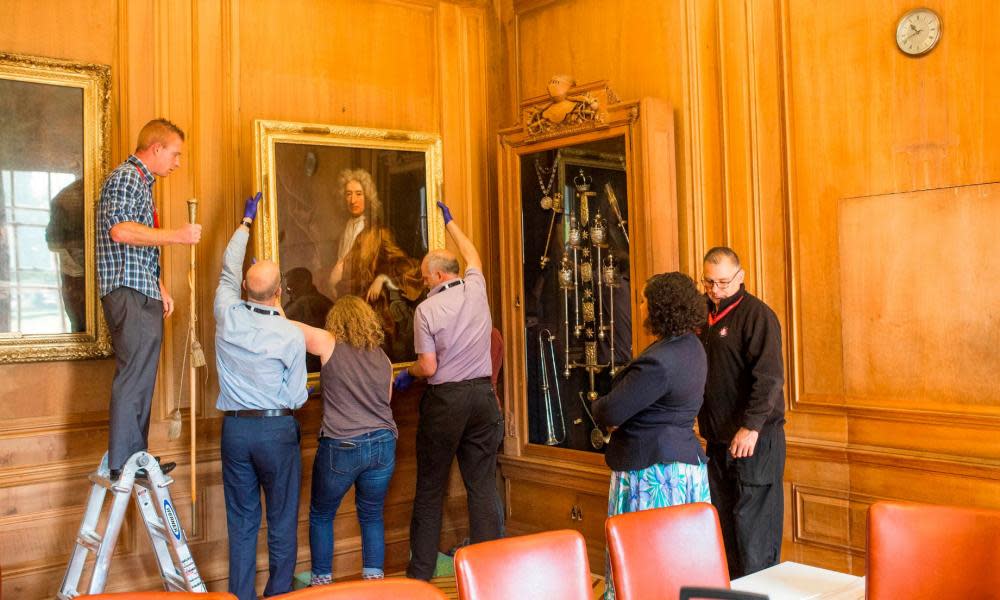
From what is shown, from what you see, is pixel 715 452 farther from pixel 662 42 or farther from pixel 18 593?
pixel 18 593

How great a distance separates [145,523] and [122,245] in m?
1.20

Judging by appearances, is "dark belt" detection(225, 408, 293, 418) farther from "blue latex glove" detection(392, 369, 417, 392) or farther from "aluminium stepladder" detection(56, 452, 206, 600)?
"blue latex glove" detection(392, 369, 417, 392)

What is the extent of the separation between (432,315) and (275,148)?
1.24 meters

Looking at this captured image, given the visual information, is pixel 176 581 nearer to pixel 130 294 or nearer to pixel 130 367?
pixel 130 367

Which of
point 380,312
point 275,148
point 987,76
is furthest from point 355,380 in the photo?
point 987,76

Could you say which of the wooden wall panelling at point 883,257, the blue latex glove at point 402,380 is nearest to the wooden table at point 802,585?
the wooden wall panelling at point 883,257

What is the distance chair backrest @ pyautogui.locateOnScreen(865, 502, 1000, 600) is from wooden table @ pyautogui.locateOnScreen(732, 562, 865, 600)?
0.27ft

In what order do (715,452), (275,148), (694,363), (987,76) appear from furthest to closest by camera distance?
(275,148)
(715,452)
(987,76)
(694,363)

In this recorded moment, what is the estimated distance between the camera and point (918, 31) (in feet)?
13.2

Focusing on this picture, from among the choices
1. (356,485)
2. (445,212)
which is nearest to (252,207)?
(445,212)

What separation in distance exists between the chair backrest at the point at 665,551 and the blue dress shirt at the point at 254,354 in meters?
2.11

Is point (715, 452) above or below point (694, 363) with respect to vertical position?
below

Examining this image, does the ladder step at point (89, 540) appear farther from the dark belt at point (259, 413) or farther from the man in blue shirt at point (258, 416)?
the dark belt at point (259, 413)

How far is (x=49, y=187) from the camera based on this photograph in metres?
4.35
